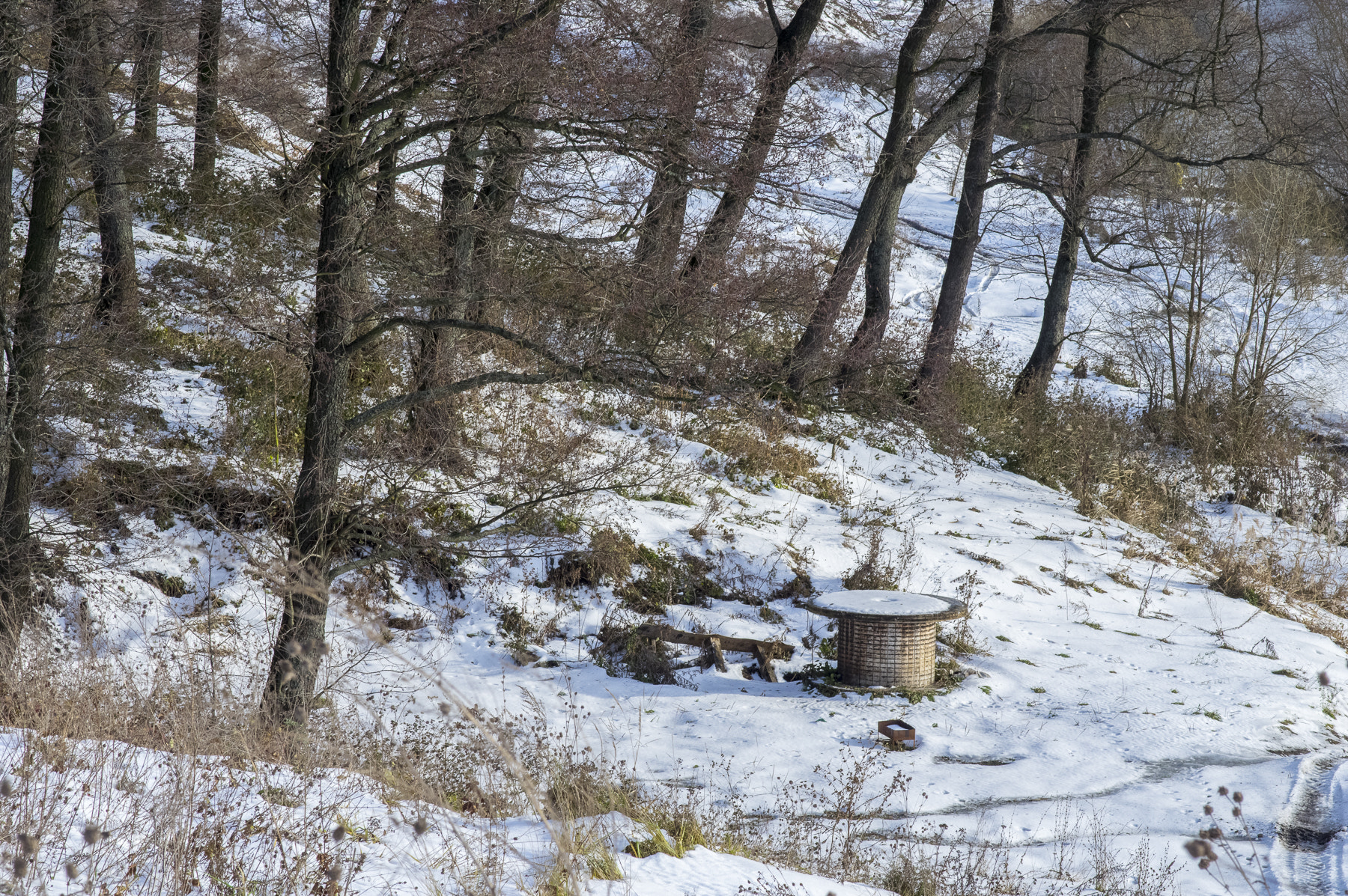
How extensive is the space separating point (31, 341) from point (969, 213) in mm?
13319

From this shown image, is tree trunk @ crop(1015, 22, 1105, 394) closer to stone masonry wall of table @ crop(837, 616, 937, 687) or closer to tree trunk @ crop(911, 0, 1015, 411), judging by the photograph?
tree trunk @ crop(911, 0, 1015, 411)

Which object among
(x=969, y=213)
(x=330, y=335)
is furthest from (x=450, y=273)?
(x=969, y=213)

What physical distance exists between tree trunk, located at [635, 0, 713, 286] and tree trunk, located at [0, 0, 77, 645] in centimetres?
405

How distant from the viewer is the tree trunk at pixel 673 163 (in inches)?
233

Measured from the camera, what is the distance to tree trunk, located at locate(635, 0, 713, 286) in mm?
5914

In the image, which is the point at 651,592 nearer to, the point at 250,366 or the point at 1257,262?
the point at 250,366

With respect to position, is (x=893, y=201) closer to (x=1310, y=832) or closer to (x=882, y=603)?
(x=882, y=603)

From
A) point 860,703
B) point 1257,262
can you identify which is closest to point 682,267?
point 860,703

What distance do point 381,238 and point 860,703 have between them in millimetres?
5290

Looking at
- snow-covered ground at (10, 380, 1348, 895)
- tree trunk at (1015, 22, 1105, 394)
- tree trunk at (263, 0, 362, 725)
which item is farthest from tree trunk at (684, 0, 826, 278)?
tree trunk at (1015, 22, 1105, 394)

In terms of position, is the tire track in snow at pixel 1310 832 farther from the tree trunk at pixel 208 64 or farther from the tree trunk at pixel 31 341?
the tree trunk at pixel 31 341

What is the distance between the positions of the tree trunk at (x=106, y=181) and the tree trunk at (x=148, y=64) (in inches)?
8.5

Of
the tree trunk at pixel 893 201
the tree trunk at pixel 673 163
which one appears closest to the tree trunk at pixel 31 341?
the tree trunk at pixel 673 163

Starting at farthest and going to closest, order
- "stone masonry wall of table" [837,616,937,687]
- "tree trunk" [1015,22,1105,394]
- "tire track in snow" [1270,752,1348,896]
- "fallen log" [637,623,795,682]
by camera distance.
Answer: "tree trunk" [1015,22,1105,394]
"fallen log" [637,623,795,682]
"stone masonry wall of table" [837,616,937,687]
"tire track in snow" [1270,752,1348,896]
